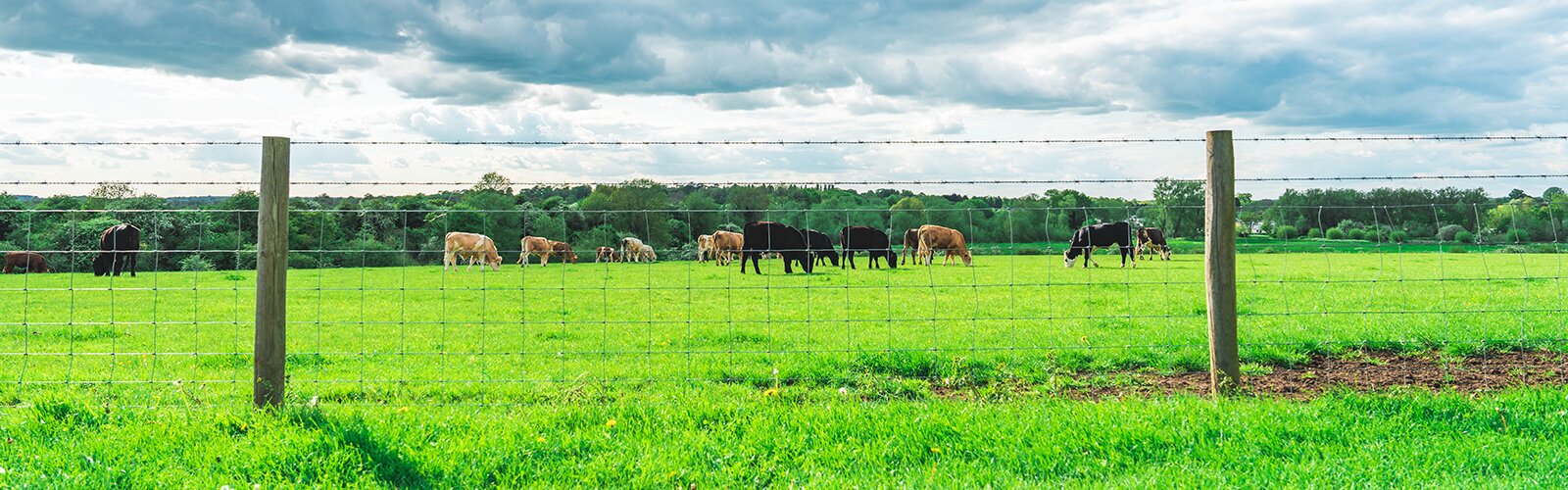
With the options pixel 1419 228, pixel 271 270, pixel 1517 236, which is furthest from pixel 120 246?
pixel 1517 236

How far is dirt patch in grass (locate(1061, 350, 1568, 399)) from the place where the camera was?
7977mm

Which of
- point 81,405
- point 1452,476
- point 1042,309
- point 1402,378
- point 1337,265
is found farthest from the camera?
point 1337,265

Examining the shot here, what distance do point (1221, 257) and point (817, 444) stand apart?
11.2 ft

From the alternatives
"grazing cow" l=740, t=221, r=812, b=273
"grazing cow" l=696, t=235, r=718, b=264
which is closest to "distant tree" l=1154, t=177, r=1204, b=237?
"grazing cow" l=696, t=235, r=718, b=264

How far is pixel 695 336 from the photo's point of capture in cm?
1170

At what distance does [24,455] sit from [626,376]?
13.7ft

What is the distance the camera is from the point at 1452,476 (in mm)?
5469

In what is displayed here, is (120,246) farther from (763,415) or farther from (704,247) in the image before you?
(763,415)

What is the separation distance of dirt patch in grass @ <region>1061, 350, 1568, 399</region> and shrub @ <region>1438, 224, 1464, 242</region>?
43.8 inches

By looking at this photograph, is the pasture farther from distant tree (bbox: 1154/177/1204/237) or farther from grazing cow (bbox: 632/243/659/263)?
distant tree (bbox: 1154/177/1204/237)

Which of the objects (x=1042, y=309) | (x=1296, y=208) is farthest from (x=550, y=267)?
(x=1296, y=208)

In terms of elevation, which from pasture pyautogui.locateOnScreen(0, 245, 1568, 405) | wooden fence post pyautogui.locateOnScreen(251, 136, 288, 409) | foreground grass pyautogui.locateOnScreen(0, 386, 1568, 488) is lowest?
foreground grass pyautogui.locateOnScreen(0, 386, 1568, 488)

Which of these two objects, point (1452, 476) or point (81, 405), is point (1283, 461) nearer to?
point (1452, 476)

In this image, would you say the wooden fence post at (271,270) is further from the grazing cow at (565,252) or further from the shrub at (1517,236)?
the shrub at (1517,236)
